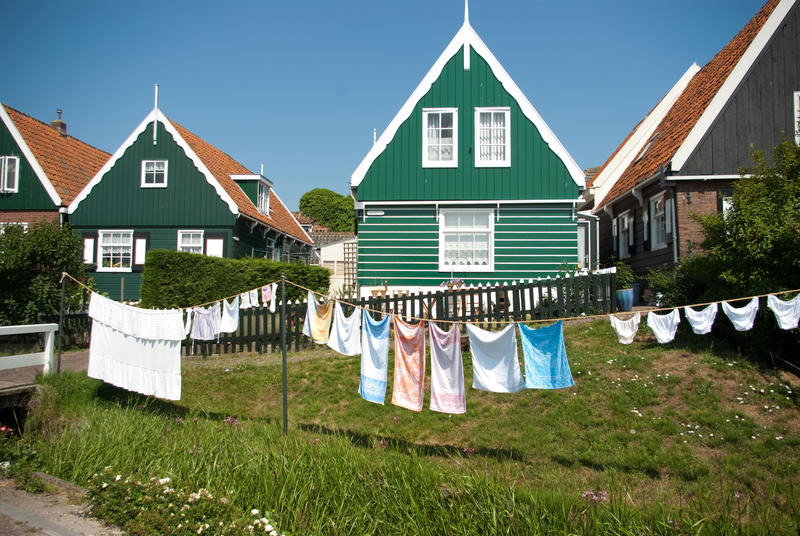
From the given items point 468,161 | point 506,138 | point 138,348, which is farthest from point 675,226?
point 138,348

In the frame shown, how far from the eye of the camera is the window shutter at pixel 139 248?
2227cm

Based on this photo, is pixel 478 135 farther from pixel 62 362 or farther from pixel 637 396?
pixel 62 362

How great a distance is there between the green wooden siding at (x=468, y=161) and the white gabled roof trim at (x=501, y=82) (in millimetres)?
137

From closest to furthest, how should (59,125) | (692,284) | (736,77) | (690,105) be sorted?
(692,284), (736,77), (690,105), (59,125)

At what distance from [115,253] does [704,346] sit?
21.6 metres

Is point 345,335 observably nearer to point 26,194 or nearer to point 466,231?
point 466,231

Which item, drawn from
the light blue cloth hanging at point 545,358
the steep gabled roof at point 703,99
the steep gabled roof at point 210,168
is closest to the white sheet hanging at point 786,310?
the light blue cloth hanging at point 545,358

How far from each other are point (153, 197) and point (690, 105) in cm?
2112

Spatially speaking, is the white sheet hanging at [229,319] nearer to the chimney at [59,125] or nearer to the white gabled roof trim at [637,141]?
the white gabled roof trim at [637,141]

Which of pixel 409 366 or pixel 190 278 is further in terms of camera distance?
pixel 190 278

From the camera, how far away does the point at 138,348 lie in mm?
9695

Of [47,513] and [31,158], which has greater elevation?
[31,158]

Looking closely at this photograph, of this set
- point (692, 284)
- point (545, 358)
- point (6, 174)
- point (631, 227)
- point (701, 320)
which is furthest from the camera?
point (6, 174)

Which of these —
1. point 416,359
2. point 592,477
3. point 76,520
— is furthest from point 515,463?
point 76,520
